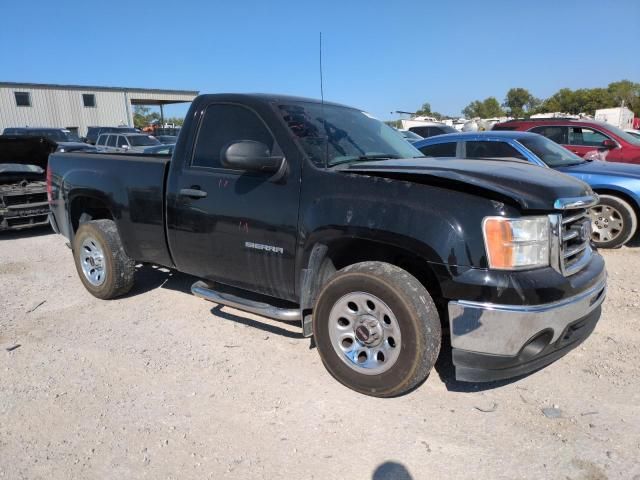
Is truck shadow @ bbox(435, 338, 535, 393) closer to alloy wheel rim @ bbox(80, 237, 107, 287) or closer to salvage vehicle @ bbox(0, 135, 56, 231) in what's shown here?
alloy wheel rim @ bbox(80, 237, 107, 287)

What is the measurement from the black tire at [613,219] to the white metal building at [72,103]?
1526 inches

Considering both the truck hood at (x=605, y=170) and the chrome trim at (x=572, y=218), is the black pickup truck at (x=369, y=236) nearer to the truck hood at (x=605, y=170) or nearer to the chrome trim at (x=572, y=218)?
the chrome trim at (x=572, y=218)

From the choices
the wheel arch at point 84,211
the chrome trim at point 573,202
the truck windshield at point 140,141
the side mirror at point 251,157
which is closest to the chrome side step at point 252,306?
the side mirror at point 251,157

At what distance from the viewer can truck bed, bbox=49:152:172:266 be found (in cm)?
427

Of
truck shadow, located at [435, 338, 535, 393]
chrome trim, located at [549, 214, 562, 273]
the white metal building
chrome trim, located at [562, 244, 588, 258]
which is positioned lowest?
truck shadow, located at [435, 338, 535, 393]

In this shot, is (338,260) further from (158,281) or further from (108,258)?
(158,281)

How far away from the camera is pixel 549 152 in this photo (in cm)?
698

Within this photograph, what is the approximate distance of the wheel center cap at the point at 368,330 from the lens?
3.05 metres

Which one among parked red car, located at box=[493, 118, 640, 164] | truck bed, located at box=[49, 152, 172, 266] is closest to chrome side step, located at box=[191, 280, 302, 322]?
truck bed, located at box=[49, 152, 172, 266]

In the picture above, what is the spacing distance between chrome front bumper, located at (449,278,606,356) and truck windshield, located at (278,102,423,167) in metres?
1.37

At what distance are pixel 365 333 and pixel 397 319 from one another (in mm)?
276

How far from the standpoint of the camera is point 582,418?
2.93 m

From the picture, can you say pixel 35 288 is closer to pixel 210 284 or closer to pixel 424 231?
pixel 210 284

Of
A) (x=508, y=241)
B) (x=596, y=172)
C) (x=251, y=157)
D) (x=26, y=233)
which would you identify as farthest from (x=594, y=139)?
(x=26, y=233)
